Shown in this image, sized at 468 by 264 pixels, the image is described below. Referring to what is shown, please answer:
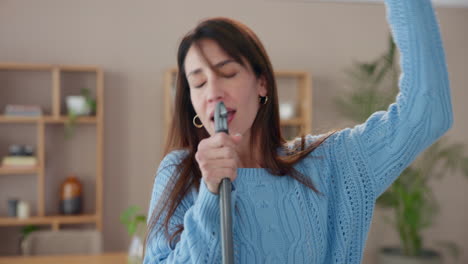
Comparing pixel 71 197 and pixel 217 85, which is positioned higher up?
pixel 217 85

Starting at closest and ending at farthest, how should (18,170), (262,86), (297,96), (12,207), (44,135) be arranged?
(262,86) → (18,170) → (12,207) → (44,135) → (297,96)

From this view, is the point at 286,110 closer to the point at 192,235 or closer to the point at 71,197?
the point at 71,197

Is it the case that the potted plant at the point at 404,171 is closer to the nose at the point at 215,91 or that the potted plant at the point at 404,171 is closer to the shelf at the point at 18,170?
the shelf at the point at 18,170

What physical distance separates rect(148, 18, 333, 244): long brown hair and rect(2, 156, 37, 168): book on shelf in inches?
128

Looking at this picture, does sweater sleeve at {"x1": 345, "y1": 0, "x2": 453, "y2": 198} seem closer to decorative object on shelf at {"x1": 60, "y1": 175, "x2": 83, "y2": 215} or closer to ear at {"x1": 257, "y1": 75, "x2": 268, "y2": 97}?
ear at {"x1": 257, "y1": 75, "x2": 268, "y2": 97}

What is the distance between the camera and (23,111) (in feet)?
13.4

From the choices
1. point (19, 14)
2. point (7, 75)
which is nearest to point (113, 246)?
point (7, 75)

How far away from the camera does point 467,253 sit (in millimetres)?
5145

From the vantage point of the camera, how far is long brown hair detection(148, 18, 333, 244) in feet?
3.28

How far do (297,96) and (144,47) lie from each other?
1.38 m

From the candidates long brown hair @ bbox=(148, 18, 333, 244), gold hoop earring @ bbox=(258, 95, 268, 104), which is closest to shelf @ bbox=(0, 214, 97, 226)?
long brown hair @ bbox=(148, 18, 333, 244)

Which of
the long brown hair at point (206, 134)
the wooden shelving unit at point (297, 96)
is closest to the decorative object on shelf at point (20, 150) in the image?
the wooden shelving unit at point (297, 96)

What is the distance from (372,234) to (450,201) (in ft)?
2.69

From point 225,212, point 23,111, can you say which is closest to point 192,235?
point 225,212
